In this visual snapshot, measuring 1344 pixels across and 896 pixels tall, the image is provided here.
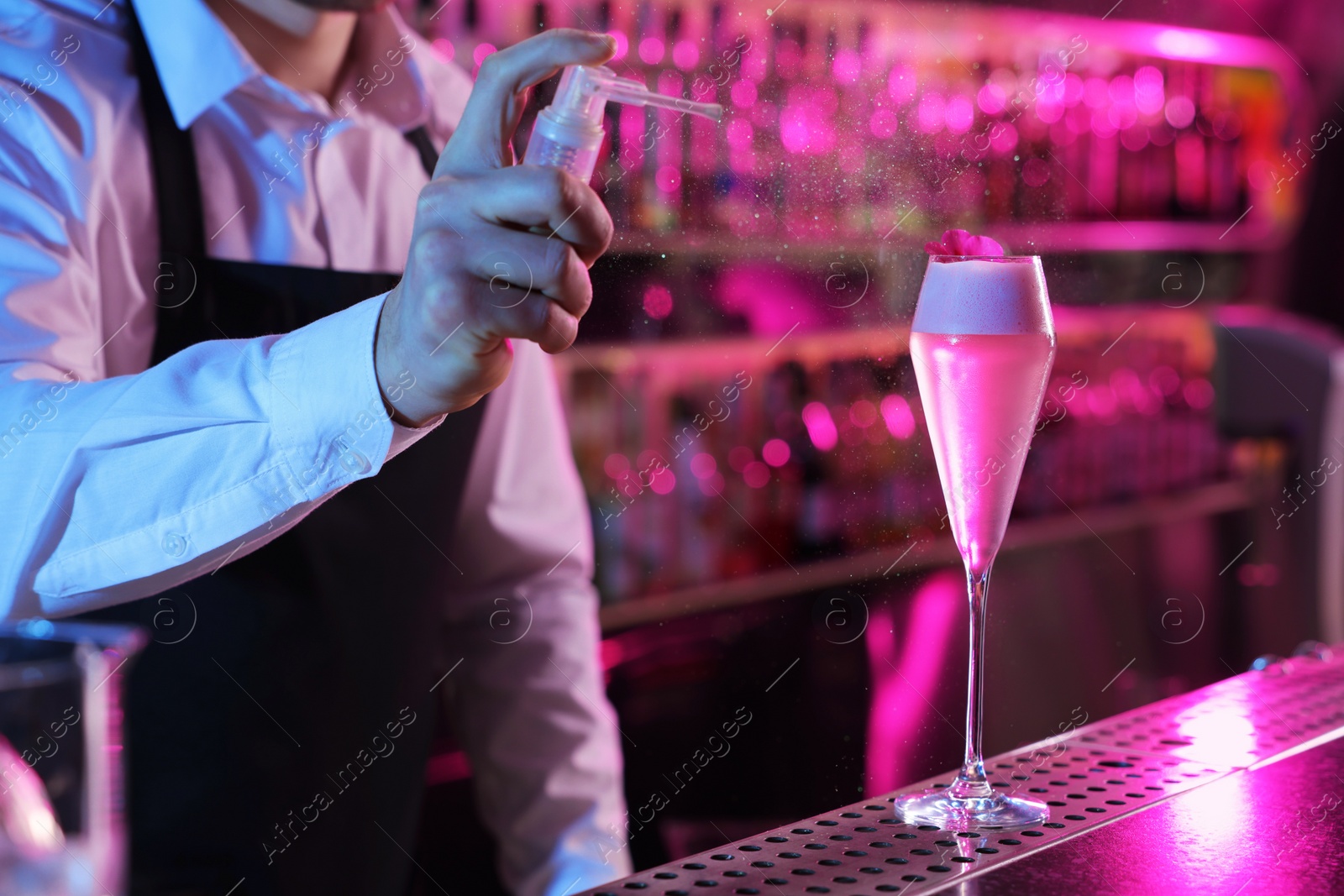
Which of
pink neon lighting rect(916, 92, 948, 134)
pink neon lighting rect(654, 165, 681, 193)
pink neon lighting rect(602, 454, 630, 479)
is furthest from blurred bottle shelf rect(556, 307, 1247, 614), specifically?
pink neon lighting rect(916, 92, 948, 134)

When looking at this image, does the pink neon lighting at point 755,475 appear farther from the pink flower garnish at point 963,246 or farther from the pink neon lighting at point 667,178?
the pink flower garnish at point 963,246

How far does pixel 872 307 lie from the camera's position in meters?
1.04

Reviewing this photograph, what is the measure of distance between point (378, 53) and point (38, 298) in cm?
47

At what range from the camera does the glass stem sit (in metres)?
0.78

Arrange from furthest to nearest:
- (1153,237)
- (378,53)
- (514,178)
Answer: (1153,237)
(378,53)
(514,178)

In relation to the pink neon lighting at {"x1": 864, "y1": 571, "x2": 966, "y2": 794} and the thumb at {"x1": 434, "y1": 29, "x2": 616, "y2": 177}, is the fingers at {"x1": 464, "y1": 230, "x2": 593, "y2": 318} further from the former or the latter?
the pink neon lighting at {"x1": 864, "y1": 571, "x2": 966, "y2": 794}

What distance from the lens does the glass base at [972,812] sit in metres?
0.75

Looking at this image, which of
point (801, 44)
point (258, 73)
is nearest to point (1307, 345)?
point (801, 44)

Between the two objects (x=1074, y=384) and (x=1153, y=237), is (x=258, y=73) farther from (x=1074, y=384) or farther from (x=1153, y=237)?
(x=1153, y=237)

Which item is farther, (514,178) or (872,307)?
(872,307)

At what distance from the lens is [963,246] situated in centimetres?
79

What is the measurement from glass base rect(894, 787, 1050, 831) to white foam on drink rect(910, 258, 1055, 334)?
0.29 meters

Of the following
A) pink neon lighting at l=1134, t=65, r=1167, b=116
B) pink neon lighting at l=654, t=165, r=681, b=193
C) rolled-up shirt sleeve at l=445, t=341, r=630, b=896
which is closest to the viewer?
rolled-up shirt sleeve at l=445, t=341, r=630, b=896

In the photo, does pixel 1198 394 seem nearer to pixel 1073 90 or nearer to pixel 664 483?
pixel 1073 90
